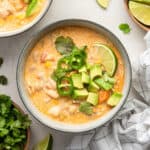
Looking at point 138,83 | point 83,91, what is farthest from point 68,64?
point 138,83

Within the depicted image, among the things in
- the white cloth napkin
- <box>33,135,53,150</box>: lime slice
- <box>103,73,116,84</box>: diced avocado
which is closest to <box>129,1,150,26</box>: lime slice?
the white cloth napkin

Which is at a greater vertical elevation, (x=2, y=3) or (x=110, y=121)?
(x=2, y=3)

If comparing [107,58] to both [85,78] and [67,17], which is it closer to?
[85,78]

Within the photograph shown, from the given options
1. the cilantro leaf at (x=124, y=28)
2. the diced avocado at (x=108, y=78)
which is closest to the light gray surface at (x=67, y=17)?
the cilantro leaf at (x=124, y=28)

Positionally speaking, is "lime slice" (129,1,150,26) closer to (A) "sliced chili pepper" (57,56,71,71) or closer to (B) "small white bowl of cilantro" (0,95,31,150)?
(A) "sliced chili pepper" (57,56,71,71)

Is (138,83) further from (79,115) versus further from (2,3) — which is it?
(2,3)

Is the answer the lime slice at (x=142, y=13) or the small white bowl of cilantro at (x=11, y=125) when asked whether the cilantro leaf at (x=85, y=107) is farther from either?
the lime slice at (x=142, y=13)
